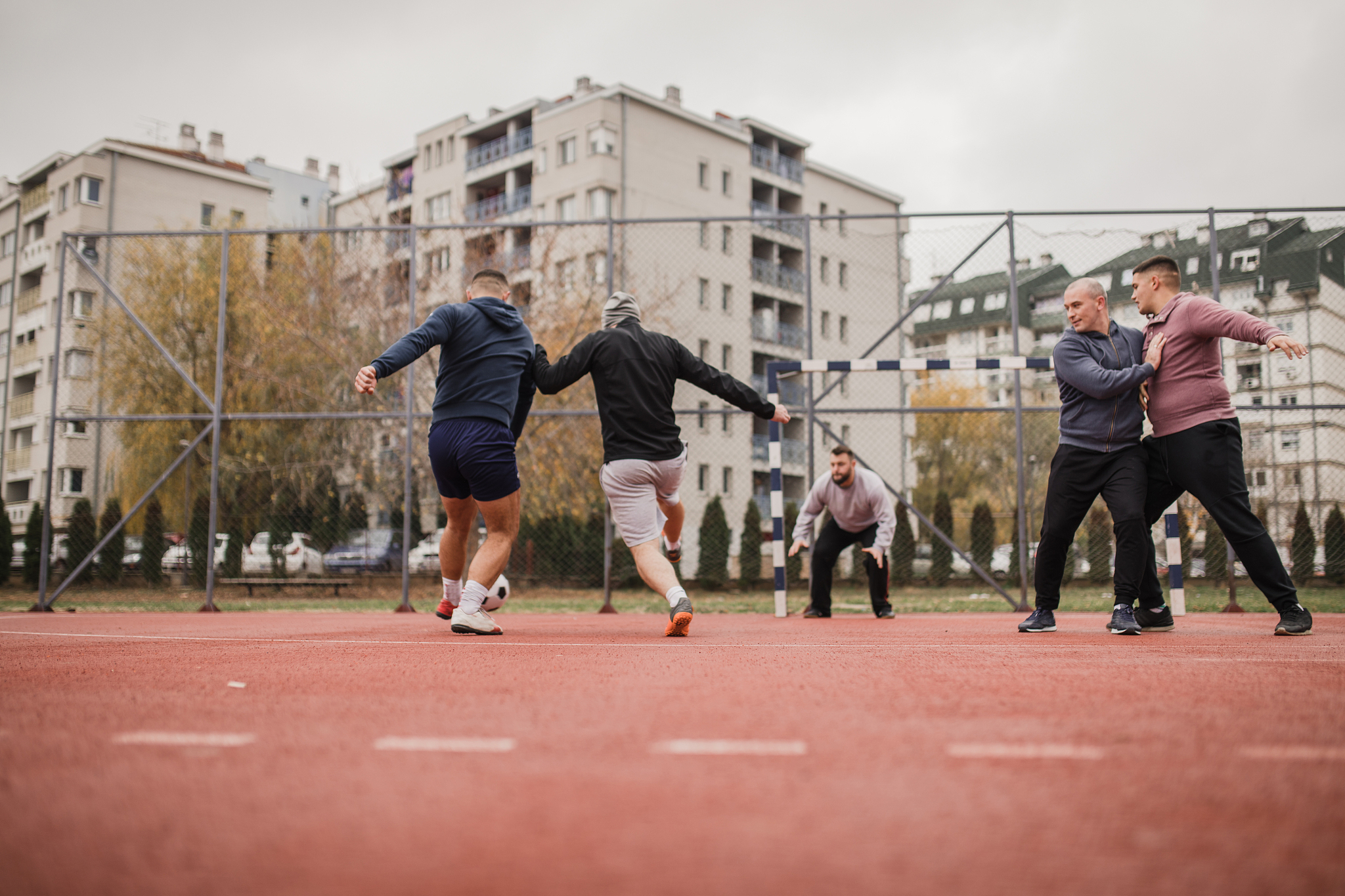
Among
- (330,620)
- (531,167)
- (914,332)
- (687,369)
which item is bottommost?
(330,620)

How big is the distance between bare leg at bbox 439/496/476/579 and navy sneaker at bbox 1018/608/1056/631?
299 cm

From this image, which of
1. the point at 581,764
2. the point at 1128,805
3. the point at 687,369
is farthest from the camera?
the point at 687,369

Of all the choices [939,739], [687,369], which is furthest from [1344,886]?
[687,369]

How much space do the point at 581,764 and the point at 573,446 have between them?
51.8ft

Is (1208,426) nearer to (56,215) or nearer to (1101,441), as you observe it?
(1101,441)

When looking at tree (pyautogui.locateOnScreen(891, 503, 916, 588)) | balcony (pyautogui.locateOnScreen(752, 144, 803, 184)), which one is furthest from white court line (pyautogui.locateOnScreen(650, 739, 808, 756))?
balcony (pyautogui.locateOnScreen(752, 144, 803, 184))

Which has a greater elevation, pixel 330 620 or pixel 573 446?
pixel 573 446

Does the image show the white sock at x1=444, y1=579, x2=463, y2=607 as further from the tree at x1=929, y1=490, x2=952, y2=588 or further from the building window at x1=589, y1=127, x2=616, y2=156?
the building window at x1=589, y1=127, x2=616, y2=156

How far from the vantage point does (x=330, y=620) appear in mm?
8258

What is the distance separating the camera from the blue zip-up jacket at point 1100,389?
5.16m

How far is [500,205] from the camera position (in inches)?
1650

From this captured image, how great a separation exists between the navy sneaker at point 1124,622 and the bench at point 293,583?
50.0ft

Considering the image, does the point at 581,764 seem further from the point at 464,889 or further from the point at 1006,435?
the point at 1006,435

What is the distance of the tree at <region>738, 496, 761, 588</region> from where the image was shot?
2339 cm
